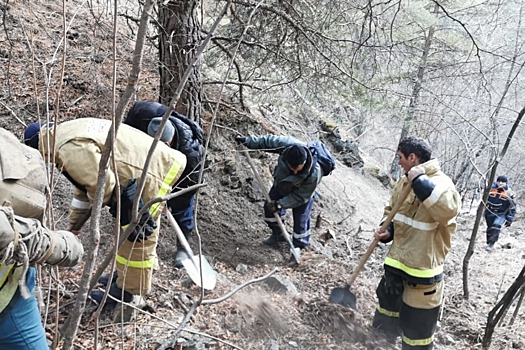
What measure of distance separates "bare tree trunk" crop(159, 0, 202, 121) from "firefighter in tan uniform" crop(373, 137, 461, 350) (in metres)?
2.43

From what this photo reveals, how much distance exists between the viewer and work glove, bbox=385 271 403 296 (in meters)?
3.93

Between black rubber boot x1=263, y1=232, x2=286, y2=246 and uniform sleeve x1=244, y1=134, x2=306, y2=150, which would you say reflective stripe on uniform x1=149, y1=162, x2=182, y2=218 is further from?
black rubber boot x1=263, y1=232, x2=286, y2=246

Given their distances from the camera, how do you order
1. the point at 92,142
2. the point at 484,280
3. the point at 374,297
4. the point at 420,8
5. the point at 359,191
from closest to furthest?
the point at 92,142 → the point at 374,297 → the point at 484,280 → the point at 420,8 → the point at 359,191

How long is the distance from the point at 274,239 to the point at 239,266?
2.71 feet

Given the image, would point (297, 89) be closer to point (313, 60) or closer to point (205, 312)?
point (313, 60)

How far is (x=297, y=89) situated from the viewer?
6078mm

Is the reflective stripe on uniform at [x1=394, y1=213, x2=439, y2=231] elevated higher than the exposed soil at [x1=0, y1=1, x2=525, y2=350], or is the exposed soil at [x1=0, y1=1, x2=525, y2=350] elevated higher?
the reflective stripe on uniform at [x1=394, y1=213, x2=439, y2=231]

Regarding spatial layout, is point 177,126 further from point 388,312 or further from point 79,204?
point 388,312

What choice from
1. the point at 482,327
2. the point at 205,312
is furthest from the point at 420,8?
the point at 205,312

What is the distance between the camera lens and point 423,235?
370 centimetres

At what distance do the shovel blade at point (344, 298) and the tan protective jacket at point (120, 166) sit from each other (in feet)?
6.65

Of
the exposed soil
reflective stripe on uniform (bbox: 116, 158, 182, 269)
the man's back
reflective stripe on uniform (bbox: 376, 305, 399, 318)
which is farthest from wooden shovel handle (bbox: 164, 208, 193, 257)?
reflective stripe on uniform (bbox: 376, 305, 399, 318)

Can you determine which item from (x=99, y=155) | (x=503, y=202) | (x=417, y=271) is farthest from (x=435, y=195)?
(x=503, y=202)

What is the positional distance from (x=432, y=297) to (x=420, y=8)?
668 centimetres
